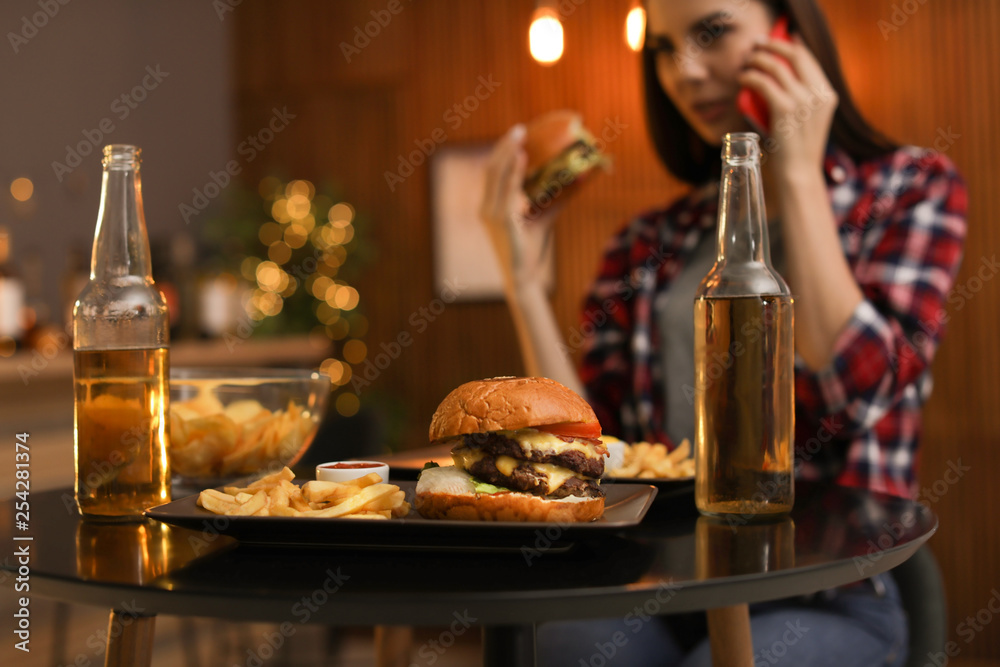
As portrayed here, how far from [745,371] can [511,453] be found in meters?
0.25

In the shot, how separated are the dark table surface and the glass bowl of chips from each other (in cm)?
18

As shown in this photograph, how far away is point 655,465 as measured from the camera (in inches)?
41.3

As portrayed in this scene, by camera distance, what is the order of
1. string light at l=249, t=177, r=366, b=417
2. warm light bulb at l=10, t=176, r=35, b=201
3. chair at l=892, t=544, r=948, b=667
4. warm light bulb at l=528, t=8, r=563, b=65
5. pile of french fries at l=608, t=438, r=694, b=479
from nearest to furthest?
pile of french fries at l=608, t=438, r=694, b=479 → chair at l=892, t=544, r=948, b=667 → warm light bulb at l=528, t=8, r=563, b=65 → warm light bulb at l=10, t=176, r=35, b=201 → string light at l=249, t=177, r=366, b=417

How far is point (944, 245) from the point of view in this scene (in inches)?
63.7

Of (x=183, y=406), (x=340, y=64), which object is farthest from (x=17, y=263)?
(x=183, y=406)

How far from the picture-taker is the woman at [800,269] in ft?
4.85

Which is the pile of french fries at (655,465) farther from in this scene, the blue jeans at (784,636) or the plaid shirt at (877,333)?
the plaid shirt at (877,333)

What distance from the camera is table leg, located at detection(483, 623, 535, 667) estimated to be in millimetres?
803

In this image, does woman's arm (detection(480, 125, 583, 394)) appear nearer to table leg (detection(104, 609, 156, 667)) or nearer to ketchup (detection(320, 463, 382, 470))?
ketchup (detection(320, 463, 382, 470))

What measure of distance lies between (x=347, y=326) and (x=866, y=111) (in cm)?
275

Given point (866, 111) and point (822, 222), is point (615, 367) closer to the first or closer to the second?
point (822, 222)

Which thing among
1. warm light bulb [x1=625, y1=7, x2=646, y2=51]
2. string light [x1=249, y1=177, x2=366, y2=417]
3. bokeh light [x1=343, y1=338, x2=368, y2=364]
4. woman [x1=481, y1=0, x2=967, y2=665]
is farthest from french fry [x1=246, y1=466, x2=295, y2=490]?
bokeh light [x1=343, y1=338, x2=368, y2=364]

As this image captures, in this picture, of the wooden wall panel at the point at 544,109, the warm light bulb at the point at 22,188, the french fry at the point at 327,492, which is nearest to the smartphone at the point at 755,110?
the french fry at the point at 327,492

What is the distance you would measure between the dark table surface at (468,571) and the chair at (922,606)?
0.40 metres
